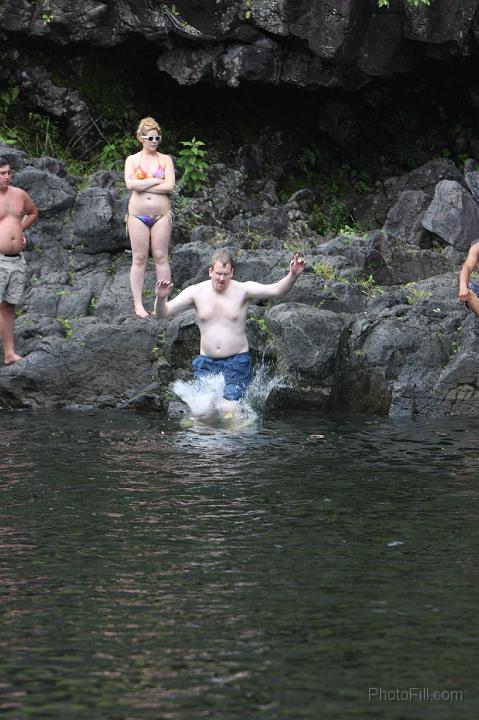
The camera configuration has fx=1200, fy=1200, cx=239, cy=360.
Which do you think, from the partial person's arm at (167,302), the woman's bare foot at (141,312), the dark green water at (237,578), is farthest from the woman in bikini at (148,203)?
the dark green water at (237,578)

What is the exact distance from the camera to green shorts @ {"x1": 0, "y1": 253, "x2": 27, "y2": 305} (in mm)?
13062

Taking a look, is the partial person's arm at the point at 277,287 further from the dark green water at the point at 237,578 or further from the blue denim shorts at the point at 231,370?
the dark green water at the point at 237,578

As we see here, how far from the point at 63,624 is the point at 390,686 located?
1.68m

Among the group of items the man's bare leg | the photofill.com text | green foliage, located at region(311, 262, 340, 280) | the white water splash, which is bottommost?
the photofill.com text

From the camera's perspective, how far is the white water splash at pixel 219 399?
11.6 meters

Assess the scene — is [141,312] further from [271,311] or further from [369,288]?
[369,288]

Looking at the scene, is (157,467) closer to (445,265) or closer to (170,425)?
(170,425)

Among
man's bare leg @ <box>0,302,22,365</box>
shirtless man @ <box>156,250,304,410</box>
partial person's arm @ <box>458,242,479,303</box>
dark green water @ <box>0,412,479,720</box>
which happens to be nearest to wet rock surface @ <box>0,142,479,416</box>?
man's bare leg @ <box>0,302,22,365</box>

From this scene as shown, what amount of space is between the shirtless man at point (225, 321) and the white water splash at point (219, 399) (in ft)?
0.20

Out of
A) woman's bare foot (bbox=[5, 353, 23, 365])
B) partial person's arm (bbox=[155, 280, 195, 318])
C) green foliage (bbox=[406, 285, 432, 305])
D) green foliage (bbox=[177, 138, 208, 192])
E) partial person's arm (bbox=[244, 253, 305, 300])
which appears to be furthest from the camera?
green foliage (bbox=[177, 138, 208, 192])

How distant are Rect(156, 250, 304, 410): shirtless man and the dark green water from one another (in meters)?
1.30

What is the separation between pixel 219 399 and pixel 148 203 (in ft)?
8.56

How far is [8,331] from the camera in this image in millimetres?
13016

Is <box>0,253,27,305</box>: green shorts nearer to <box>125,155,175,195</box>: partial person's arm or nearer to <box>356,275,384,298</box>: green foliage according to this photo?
<box>125,155,175,195</box>: partial person's arm
